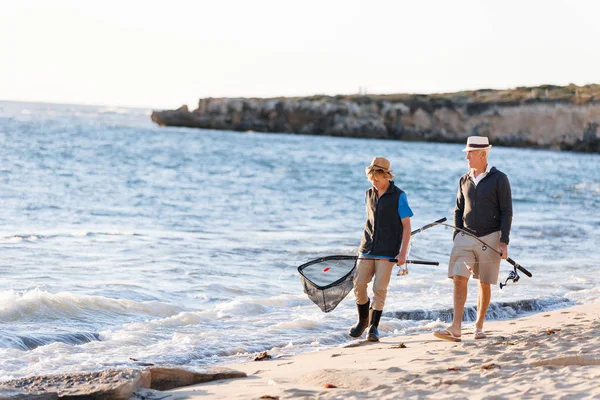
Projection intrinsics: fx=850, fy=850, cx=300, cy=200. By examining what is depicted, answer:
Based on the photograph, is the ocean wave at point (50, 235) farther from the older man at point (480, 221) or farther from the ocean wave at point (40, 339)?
the older man at point (480, 221)

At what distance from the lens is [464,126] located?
9969 cm

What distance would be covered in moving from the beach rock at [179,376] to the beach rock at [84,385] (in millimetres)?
158

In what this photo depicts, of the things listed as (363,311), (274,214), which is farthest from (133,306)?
(274,214)

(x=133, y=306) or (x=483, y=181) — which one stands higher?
(x=483, y=181)

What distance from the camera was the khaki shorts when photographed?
7078 mm

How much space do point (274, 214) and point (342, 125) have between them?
8237 centimetres

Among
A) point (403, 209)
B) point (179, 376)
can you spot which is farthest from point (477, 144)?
point (179, 376)

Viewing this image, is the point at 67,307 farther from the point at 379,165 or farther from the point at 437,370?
the point at 437,370

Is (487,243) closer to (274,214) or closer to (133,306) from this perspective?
(133,306)

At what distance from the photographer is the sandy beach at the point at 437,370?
5457 millimetres

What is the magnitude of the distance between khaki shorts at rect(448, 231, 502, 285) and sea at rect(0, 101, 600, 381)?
5.25ft

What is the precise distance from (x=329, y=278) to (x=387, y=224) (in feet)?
2.64

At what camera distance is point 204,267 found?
12500 millimetres

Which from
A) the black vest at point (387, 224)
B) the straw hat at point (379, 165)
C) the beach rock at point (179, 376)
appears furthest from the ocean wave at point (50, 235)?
the beach rock at point (179, 376)
